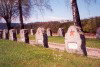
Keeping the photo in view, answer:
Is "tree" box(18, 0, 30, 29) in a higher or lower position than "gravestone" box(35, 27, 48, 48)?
higher

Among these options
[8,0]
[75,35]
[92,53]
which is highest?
[8,0]

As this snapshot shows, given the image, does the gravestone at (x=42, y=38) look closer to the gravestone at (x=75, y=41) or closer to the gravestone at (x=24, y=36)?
the gravestone at (x=24, y=36)

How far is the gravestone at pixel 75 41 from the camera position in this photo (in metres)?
12.9

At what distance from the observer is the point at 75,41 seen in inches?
527

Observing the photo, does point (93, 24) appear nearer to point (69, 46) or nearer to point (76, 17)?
point (76, 17)

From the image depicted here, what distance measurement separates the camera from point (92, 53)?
1492 cm

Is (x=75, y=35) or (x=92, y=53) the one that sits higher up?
(x=75, y=35)

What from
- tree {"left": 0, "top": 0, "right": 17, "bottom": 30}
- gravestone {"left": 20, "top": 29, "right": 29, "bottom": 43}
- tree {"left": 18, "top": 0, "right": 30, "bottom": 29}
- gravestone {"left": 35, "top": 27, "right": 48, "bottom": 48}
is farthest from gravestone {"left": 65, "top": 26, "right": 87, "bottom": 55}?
tree {"left": 0, "top": 0, "right": 17, "bottom": 30}

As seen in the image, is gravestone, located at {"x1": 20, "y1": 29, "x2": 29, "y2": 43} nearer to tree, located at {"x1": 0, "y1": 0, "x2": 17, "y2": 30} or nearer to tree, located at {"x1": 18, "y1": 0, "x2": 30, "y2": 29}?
tree, located at {"x1": 18, "y1": 0, "x2": 30, "y2": 29}

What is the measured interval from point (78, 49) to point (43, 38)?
17.3 ft

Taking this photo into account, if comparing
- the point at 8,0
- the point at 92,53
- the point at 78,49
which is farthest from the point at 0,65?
the point at 8,0

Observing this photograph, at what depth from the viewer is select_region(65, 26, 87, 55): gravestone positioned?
42.2ft

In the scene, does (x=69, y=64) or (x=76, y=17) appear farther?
(x=76, y=17)

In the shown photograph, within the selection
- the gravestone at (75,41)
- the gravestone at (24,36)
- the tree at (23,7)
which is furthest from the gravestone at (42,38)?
the tree at (23,7)
